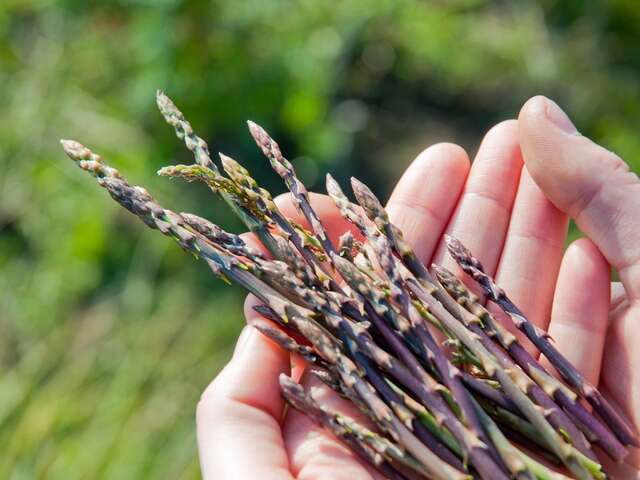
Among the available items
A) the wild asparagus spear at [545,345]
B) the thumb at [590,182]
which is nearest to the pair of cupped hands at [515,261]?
the thumb at [590,182]

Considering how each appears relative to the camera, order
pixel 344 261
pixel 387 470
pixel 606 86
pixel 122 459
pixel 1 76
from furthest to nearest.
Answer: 1. pixel 1 76
2. pixel 606 86
3. pixel 122 459
4. pixel 344 261
5. pixel 387 470

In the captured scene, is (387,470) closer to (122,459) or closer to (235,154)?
(122,459)

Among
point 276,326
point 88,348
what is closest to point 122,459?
point 88,348

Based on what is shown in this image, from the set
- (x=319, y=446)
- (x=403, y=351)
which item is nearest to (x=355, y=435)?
(x=319, y=446)

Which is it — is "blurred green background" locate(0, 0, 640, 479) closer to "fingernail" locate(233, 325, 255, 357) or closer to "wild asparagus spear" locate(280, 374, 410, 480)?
"fingernail" locate(233, 325, 255, 357)

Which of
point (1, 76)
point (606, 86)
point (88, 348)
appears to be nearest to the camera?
point (88, 348)

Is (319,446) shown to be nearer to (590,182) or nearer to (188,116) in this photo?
(590,182)
